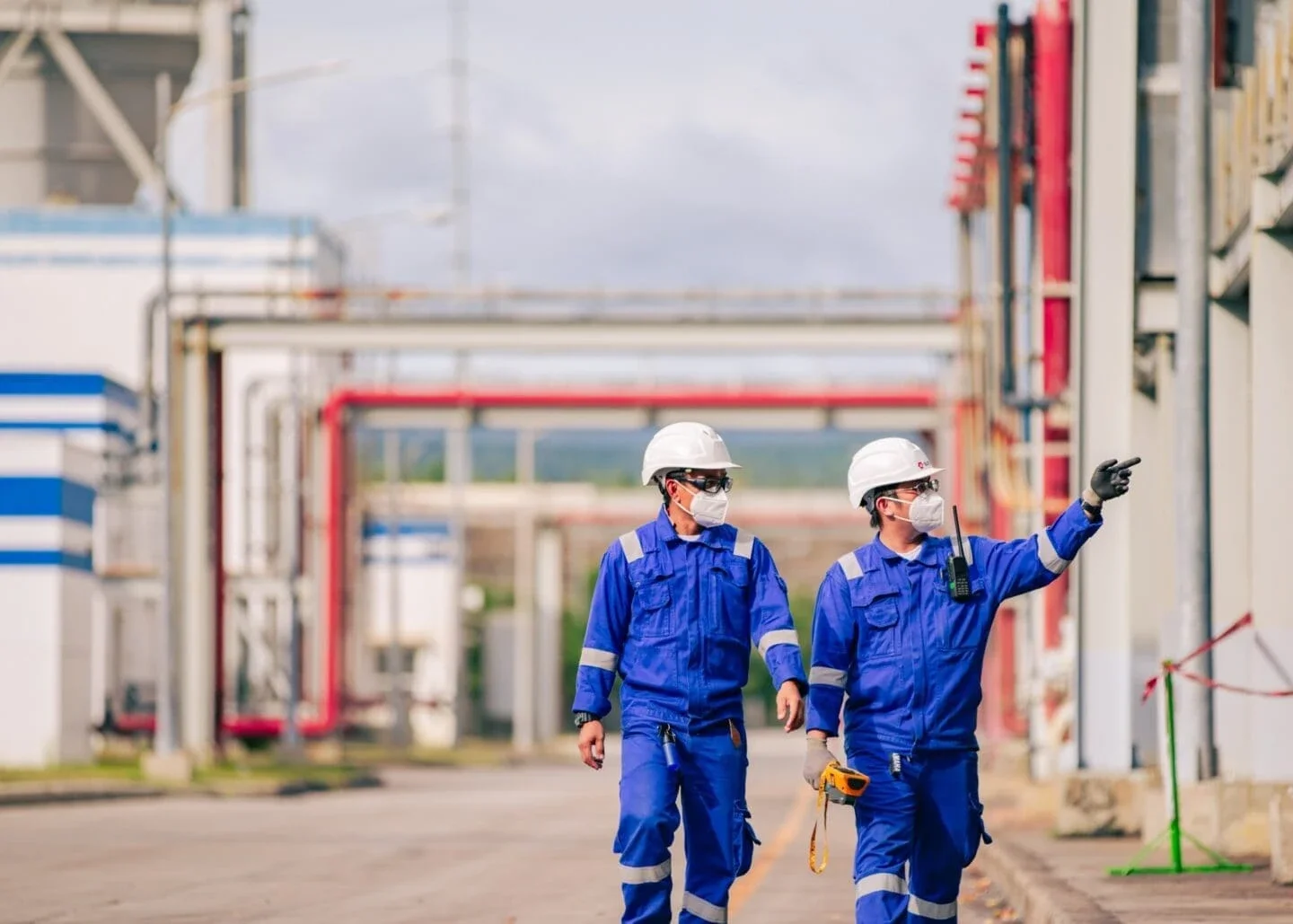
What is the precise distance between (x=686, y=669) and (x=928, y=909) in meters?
1.21

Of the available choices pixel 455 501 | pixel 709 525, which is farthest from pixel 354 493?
pixel 709 525

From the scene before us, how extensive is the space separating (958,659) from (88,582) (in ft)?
118

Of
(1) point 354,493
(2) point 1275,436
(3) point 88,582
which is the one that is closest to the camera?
(2) point 1275,436

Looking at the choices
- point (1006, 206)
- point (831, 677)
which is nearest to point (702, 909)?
point (831, 677)

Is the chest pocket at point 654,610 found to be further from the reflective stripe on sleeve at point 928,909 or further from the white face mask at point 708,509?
the reflective stripe on sleeve at point 928,909

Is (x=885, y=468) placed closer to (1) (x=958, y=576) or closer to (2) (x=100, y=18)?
(1) (x=958, y=576)

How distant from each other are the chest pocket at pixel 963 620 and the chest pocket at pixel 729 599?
0.80 m

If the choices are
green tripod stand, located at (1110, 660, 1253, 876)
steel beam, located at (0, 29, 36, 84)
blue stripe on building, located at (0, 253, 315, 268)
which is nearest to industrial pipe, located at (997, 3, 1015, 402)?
green tripod stand, located at (1110, 660, 1253, 876)

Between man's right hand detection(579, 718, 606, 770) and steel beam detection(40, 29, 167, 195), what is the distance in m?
58.3

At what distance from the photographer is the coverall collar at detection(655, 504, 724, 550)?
10.3m

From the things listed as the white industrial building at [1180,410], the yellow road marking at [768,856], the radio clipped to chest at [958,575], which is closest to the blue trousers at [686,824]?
the radio clipped to chest at [958,575]

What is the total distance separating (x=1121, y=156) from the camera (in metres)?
21.4

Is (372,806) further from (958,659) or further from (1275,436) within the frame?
(958,659)

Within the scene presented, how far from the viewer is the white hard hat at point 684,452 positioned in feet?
33.9
